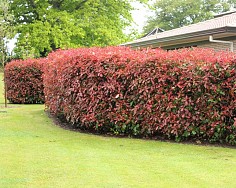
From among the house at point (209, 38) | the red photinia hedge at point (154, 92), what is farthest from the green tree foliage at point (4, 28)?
the red photinia hedge at point (154, 92)

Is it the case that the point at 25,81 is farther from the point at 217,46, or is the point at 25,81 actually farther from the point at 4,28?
the point at 217,46

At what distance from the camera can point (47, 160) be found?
5.88 metres

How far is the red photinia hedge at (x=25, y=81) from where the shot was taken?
16719 mm

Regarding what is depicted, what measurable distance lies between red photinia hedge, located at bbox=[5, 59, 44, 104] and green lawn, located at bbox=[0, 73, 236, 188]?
8.55 m

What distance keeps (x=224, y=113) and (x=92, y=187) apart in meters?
3.55

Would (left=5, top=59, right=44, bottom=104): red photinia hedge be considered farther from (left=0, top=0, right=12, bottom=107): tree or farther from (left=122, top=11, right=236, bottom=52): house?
(left=122, top=11, right=236, bottom=52): house

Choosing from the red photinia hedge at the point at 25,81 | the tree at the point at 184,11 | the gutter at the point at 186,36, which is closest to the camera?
the gutter at the point at 186,36

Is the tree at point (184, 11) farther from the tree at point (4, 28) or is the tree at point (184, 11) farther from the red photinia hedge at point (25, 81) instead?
the tree at point (4, 28)

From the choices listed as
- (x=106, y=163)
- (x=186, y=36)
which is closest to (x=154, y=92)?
(x=106, y=163)

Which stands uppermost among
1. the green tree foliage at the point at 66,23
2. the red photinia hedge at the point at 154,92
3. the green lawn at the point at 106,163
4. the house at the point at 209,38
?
the green tree foliage at the point at 66,23

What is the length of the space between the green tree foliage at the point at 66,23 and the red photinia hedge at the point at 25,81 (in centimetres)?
606

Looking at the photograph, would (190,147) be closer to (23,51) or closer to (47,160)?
(47,160)

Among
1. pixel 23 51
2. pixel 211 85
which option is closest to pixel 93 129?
pixel 211 85

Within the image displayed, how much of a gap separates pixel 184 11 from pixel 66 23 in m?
38.5
